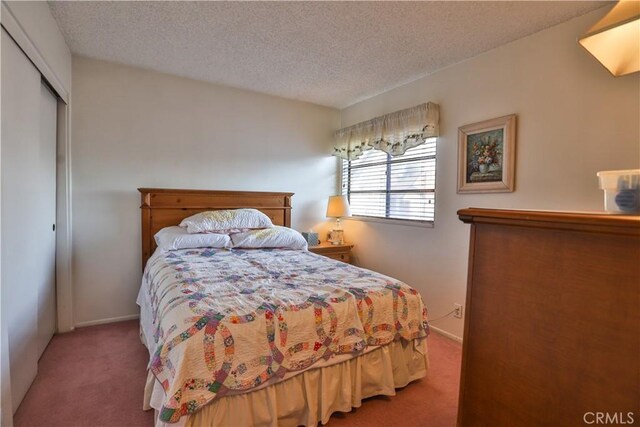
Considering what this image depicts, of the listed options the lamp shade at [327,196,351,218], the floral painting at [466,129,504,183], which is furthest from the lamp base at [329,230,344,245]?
the floral painting at [466,129,504,183]

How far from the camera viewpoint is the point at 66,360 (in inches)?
92.5

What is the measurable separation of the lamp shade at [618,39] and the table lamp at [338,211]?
266cm

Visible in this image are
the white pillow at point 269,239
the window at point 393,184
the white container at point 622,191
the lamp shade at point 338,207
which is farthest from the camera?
the lamp shade at point 338,207

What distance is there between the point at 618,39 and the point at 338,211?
2.83m

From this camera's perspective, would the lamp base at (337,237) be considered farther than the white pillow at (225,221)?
Yes

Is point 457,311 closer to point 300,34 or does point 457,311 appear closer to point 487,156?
point 487,156

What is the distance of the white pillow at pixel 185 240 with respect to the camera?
2.82 metres

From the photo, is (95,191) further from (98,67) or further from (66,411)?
(66,411)

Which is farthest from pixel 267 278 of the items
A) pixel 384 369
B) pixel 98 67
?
pixel 98 67

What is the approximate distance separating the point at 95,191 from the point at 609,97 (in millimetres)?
4037

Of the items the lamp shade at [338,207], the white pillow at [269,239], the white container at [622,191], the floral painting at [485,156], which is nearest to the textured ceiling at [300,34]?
the floral painting at [485,156]

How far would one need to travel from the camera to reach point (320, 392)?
1.71 metres

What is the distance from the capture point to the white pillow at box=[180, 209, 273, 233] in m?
3.03

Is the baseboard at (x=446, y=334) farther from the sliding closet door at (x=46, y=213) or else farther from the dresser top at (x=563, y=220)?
the sliding closet door at (x=46, y=213)
